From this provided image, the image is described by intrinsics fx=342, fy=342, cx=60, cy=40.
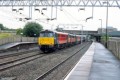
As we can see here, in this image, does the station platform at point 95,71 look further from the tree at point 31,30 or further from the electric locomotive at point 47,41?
the tree at point 31,30

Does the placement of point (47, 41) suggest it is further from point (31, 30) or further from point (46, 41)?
point (31, 30)

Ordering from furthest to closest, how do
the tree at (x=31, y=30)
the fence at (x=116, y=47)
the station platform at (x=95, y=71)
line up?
the tree at (x=31, y=30)
the fence at (x=116, y=47)
the station platform at (x=95, y=71)

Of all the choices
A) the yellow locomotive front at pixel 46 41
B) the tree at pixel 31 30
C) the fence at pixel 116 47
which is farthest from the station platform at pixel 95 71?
the tree at pixel 31 30

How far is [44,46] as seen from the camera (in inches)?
1634

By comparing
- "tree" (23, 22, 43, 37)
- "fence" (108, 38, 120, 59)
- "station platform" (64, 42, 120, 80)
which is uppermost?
"tree" (23, 22, 43, 37)

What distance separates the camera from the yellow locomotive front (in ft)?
136

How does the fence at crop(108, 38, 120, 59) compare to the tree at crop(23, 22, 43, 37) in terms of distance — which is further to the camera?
the tree at crop(23, 22, 43, 37)

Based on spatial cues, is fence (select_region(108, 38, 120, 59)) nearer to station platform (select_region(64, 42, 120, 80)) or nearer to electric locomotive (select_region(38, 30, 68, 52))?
station platform (select_region(64, 42, 120, 80))

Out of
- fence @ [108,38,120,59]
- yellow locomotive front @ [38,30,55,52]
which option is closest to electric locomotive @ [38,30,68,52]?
yellow locomotive front @ [38,30,55,52]

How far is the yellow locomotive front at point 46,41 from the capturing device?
136 feet

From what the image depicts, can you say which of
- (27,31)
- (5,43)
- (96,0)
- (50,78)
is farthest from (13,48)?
(27,31)

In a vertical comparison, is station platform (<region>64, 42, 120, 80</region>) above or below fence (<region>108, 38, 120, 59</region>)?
below

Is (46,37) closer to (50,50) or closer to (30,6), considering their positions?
(50,50)

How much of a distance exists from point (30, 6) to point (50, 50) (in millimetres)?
7850
